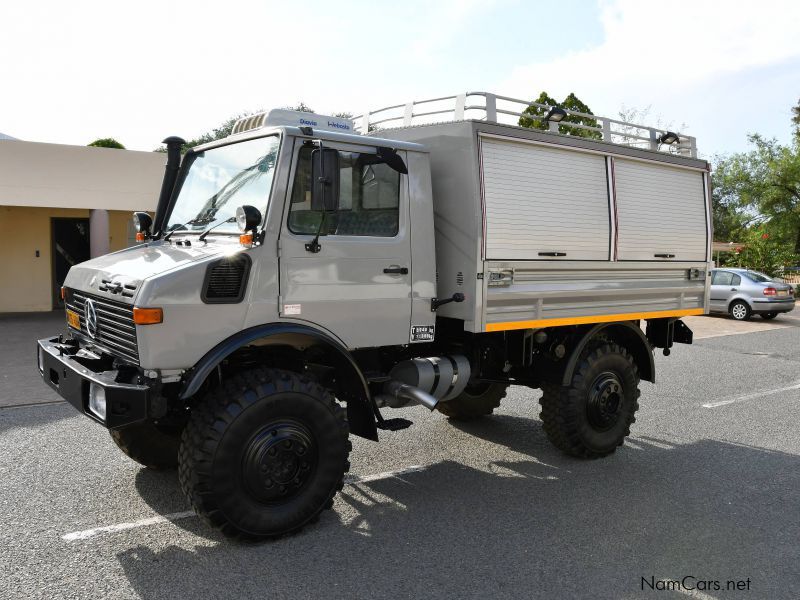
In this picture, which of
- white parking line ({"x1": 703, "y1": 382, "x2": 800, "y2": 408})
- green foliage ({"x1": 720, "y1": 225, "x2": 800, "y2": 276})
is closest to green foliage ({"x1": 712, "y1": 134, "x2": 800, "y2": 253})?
green foliage ({"x1": 720, "y1": 225, "x2": 800, "y2": 276})

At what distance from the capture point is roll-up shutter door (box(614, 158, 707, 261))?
5.76 meters

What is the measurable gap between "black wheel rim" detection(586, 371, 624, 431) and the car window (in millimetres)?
14477

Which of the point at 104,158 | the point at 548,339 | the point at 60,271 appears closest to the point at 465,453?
the point at 548,339

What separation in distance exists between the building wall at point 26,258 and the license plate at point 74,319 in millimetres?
11756

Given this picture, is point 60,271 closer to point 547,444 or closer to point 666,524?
point 547,444

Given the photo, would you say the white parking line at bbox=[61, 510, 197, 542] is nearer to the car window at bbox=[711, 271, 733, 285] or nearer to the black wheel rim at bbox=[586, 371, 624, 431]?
the black wheel rim at bbox=[586, 371, 624, 431]

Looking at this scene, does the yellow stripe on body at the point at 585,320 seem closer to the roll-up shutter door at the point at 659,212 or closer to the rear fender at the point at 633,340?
the rear fender at the point at 633,340

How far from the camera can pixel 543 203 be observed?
516cm

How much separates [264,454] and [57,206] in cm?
1236

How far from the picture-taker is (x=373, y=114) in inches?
223

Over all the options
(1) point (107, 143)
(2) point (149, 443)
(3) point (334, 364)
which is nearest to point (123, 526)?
(2) point (149, 443)

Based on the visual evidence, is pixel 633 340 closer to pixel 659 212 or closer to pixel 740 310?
pixel 659 212

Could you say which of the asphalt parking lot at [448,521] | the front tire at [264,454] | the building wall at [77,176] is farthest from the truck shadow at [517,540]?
the building wall at [77,176]

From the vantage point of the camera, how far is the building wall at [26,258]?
15.5 m
